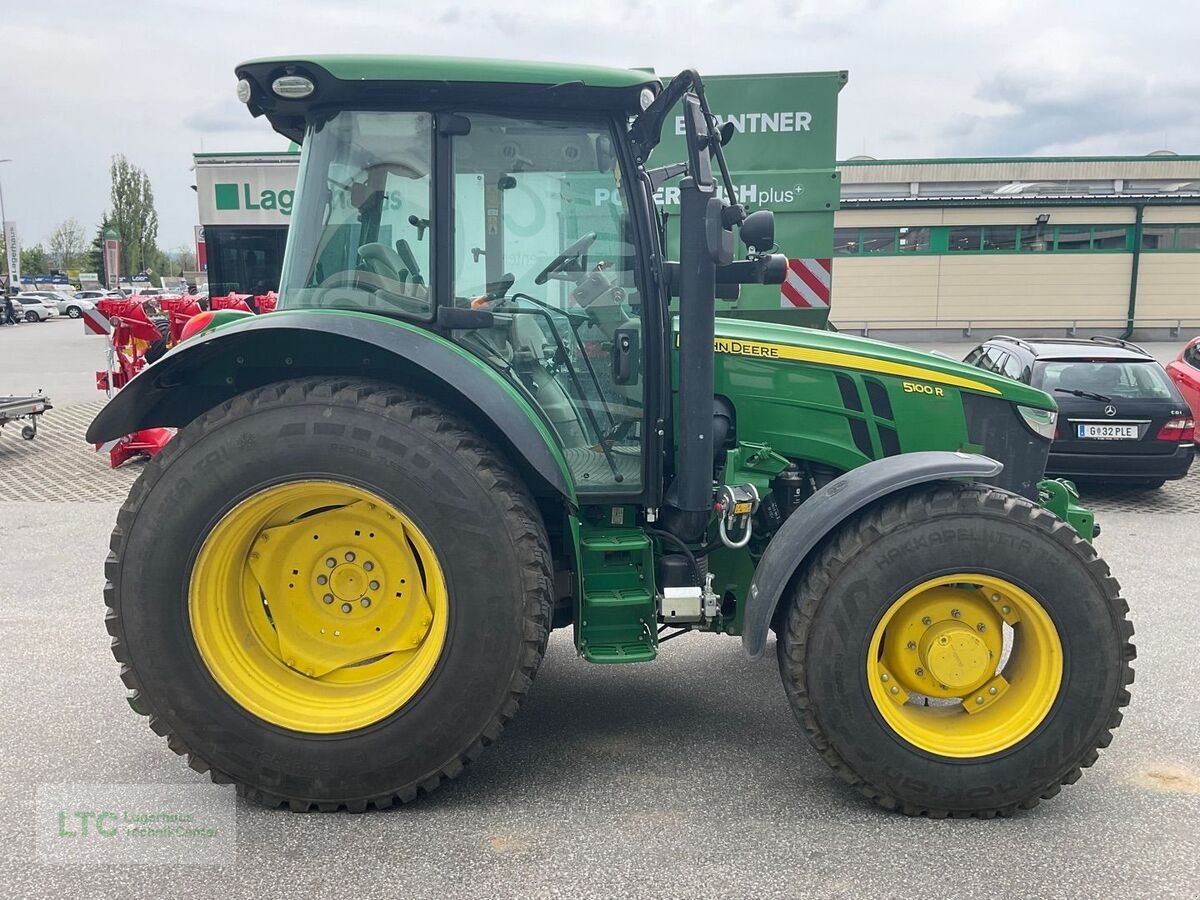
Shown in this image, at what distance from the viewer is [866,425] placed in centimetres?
374

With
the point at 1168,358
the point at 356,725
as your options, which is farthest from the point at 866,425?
the point at 1168,358

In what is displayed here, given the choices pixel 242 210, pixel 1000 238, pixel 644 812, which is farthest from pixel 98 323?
pixel 1000 238

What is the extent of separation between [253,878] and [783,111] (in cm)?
734

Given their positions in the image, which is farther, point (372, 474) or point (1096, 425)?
point (1096, 425)

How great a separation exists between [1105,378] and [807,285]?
2.81 metres

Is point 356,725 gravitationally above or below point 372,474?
below

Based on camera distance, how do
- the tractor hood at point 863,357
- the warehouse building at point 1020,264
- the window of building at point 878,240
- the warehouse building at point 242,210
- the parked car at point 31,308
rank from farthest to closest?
the parked car at point 31,308 → the window of building at point 878,240 → the warehouse building at point 1020,264 → the warehouse building at point 242,210 → the tractor hood at point 863,357

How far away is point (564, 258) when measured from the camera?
339 centimetres

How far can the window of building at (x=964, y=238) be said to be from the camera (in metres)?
23.8

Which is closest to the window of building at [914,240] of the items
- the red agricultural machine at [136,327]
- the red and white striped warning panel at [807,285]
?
the red and white striped warning panel at [807,285]

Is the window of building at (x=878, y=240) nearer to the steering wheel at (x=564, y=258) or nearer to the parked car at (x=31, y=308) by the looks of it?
the steering wheel at (x=564, y=258)

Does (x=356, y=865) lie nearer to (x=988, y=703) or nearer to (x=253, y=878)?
(x=253, y=878)

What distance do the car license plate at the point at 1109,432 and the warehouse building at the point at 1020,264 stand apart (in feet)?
52.4

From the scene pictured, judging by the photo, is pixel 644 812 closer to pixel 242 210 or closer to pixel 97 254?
pixel 242 210
